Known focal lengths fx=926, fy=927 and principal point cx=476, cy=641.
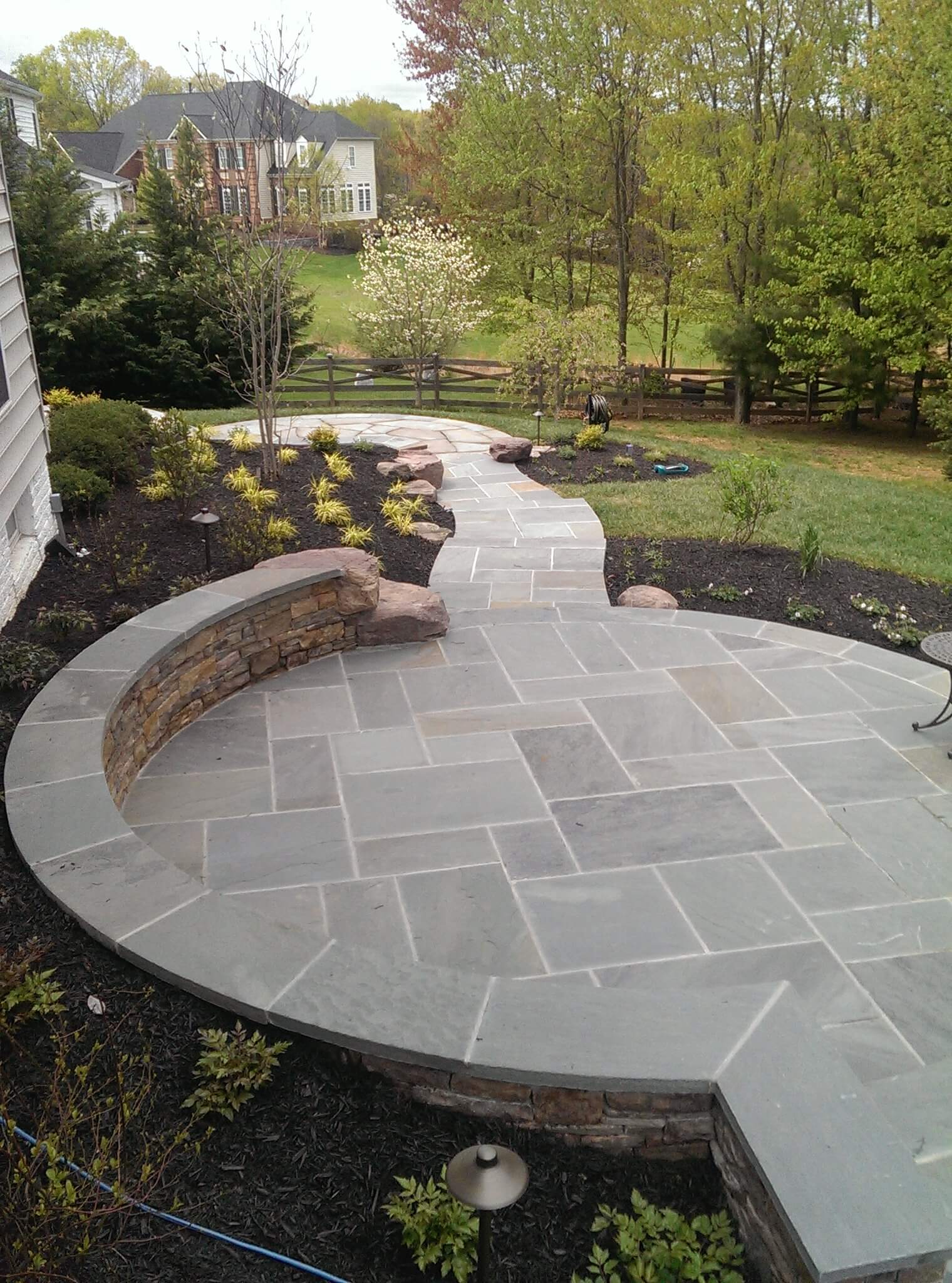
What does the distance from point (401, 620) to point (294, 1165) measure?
3690 millimetres

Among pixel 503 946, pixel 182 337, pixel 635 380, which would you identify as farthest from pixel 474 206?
pixel 503 946

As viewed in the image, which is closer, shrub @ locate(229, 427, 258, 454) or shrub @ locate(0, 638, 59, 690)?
shrub @ locate(0, 638, 59, 690)

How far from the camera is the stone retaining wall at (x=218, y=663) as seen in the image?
13.8 ft

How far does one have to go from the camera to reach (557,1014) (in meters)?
2.49

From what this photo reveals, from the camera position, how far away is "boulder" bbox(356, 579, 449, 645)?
18.5 feet

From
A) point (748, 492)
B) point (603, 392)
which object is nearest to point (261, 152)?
point (603, 392)

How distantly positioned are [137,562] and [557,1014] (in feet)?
14.3

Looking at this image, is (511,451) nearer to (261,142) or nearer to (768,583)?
(261,142)

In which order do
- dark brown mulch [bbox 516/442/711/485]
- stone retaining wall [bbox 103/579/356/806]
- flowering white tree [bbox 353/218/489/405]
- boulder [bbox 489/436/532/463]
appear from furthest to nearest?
flowering white tree [bbox 353/218/489/405]
boulder [bbox 489/436/532/463]
dark brown mulch [bbox 516/442/711/485]
stone retaining wall [bbox 103/579/356/806]

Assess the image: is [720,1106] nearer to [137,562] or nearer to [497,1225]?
[497,1225]

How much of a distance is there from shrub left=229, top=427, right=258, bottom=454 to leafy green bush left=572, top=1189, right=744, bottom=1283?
7.84 m

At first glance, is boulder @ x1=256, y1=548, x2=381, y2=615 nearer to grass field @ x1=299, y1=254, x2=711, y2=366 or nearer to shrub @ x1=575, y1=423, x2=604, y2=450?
shrub @ x1=575, y1=423, x2=604, y2=450

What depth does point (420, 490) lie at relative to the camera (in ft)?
27.9

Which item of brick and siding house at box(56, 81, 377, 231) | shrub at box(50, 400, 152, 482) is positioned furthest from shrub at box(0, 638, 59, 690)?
brick and siding house at box(56, 81, 377, 231)
